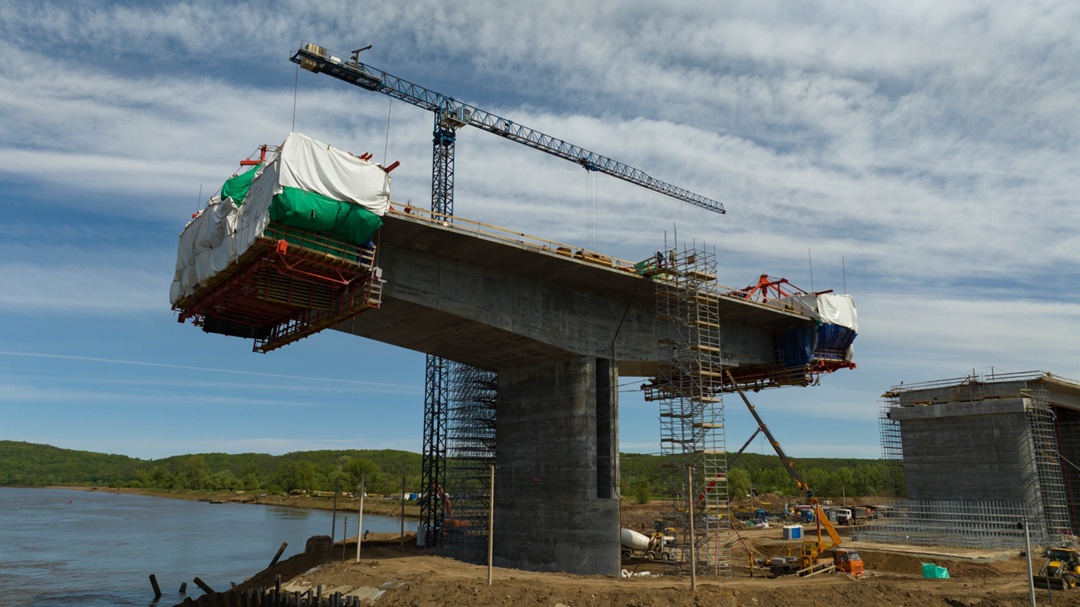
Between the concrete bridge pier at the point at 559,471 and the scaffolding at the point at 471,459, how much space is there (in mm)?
3589

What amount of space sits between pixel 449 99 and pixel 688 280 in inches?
1304

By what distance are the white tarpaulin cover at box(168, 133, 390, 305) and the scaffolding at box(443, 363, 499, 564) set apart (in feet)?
53.8

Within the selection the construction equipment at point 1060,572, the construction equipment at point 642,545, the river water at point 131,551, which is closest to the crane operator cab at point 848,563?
the construction equipment at point 1060,572

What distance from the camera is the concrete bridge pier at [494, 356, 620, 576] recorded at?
33281 millimetres

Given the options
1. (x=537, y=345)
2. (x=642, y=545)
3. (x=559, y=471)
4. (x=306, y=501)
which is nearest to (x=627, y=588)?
(x=559, y=471)

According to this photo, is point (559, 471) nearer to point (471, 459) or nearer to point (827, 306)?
point (471, 459)

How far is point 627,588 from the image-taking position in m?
27.4

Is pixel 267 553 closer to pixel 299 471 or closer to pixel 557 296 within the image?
pixel 557 296

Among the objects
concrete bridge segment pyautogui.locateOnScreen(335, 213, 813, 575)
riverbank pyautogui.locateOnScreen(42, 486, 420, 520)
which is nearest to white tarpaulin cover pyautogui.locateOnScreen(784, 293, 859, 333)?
concrete bridge segment pyautogui.locateOnScreen(335, 213, 813, 575)

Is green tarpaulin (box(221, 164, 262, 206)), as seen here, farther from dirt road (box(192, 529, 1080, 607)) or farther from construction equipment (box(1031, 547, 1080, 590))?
construction equipment (box(1031, 547, 1080, 590))

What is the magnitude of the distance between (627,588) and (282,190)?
1885 cm

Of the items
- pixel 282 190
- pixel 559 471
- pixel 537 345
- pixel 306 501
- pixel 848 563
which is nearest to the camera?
pixel 282 190

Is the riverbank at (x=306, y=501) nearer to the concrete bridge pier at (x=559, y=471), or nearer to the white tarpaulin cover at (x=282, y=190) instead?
the concrete bridge pier at (x=559, y=471)

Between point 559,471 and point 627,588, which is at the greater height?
point 559,471
